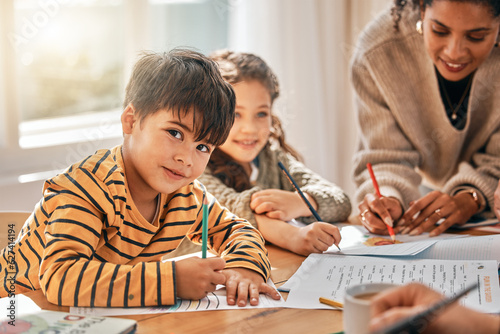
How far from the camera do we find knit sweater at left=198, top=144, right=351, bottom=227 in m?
1.46

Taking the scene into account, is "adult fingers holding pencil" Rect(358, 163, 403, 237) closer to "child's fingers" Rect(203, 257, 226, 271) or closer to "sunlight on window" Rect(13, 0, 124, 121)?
"child's fingers" Rect(203, 257, 226, 271)

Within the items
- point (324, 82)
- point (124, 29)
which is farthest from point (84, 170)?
point (324, 82)

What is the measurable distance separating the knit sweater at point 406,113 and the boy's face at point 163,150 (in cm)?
80

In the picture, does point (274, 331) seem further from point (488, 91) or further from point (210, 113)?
point (488, 91)

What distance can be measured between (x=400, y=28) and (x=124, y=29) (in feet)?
3.45

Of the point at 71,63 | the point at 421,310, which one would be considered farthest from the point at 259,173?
the point at 421,310

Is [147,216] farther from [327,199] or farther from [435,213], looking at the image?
[435,213]

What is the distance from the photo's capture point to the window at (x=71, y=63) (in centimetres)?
196

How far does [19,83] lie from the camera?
1.97m

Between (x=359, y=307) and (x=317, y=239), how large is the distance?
0.53m

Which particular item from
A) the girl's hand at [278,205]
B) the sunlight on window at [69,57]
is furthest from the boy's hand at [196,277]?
the sunlight on window at [69,57]

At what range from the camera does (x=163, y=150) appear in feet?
3.44

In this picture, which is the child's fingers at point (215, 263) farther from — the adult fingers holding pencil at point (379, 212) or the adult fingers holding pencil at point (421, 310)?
the adult fingers holding pencil at point (379, 212)

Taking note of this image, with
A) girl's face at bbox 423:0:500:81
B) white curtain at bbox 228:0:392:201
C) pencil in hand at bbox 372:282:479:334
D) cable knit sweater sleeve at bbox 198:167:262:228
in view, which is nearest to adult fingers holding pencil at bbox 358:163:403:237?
cable knit sweater sleeve at bbox 198:167:262:228
